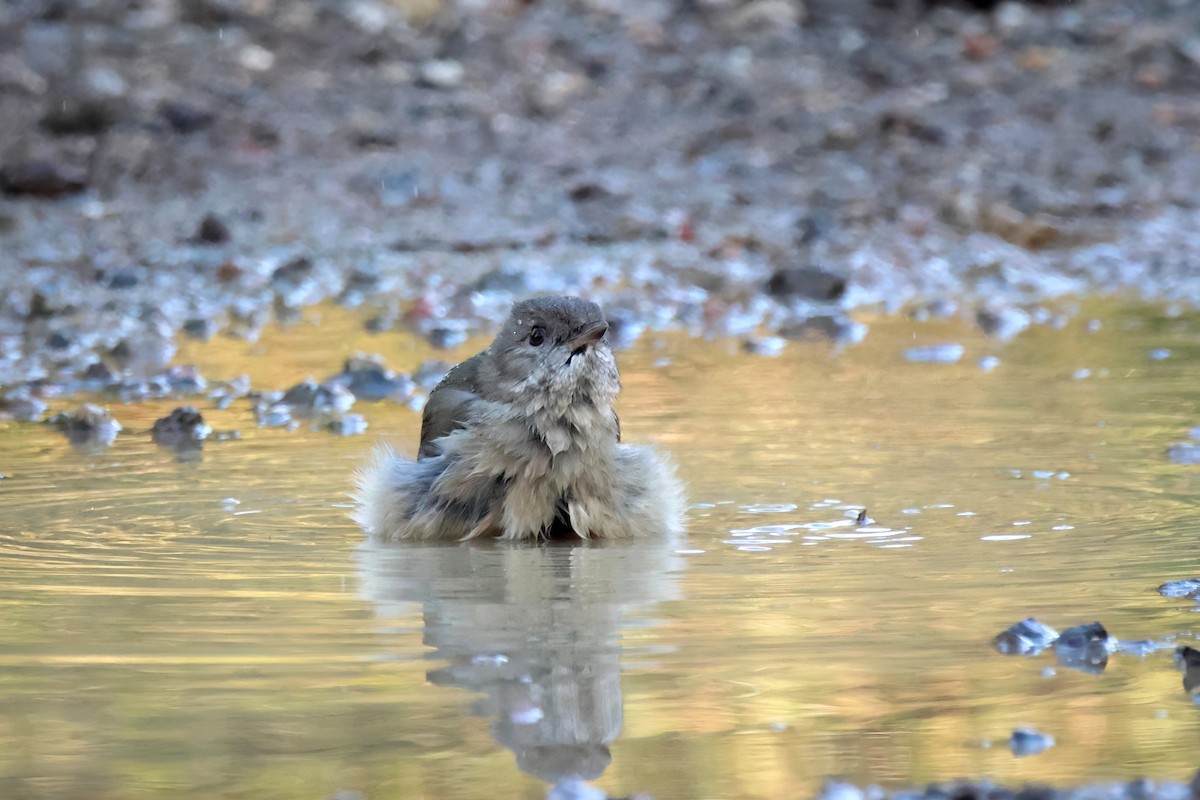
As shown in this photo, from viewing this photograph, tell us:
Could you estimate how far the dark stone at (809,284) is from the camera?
1028 cm

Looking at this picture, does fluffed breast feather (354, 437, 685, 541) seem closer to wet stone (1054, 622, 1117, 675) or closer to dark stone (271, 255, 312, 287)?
wet stone (1054, 622, 1117, 675)

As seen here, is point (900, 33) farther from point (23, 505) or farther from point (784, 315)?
point (23, 505)

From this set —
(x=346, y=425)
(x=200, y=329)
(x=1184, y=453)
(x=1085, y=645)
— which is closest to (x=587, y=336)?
(x=346, y=425)

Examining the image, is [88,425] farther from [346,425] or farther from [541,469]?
[541,469]

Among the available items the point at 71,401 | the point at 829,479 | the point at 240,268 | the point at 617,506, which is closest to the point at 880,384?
the point at 829,479

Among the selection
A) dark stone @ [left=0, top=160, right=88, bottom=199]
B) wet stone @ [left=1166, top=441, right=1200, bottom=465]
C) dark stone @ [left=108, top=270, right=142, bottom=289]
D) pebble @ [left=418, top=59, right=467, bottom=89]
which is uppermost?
pebble @ [left=418, top=59, right=467, bottom=89]

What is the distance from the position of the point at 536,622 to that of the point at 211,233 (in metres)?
7.85

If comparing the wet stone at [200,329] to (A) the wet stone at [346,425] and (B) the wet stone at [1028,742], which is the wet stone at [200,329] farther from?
(B) the wet stone at [1028,742]

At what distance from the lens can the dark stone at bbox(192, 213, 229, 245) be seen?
1162cm

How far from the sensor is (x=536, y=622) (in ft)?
13.8

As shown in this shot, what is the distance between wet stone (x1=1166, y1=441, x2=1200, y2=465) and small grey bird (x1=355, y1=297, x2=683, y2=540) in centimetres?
161

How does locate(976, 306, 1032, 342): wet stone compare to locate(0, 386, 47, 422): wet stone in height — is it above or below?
above

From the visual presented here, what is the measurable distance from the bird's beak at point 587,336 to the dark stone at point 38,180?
753 cm

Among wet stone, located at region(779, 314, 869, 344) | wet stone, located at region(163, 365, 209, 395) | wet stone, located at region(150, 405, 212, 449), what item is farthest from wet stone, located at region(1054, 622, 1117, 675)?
wet stone, located at region(779, 314, 869, 344)
